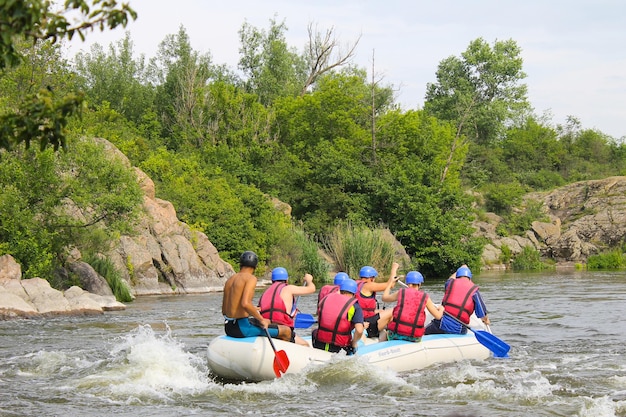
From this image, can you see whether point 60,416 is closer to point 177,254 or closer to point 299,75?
point 177,254

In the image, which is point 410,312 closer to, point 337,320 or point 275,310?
point 337,320

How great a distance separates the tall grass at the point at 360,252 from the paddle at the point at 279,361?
21283mm

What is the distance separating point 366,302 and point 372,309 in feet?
0.66

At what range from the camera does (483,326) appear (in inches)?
521

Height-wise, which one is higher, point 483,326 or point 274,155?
point 274,155

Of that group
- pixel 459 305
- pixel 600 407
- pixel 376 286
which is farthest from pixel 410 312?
pixel 600 407

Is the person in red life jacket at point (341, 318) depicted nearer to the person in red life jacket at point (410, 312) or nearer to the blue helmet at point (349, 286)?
the blue helmet at point (349, 286)

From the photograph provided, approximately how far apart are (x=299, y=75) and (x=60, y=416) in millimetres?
50801

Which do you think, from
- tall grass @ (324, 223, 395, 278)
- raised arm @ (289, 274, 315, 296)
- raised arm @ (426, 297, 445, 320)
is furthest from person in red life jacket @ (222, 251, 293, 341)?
tall grass @ (324, 223, 395, 278)

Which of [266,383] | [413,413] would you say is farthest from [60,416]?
[413,413]

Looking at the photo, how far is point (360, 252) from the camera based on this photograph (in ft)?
103

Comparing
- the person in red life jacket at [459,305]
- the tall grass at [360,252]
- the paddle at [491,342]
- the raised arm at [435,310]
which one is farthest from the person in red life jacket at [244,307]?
the tall grass at [360,252]

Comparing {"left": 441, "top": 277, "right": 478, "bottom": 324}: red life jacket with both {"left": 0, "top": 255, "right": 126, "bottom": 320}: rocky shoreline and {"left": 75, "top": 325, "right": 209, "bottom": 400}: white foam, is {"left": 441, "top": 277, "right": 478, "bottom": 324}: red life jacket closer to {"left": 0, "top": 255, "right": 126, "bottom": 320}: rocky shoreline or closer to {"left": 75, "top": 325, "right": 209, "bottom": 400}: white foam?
{"left": 75, "top": 325, "right": 209, "bottom": 400}: white foam

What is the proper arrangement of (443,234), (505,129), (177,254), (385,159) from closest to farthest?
(177,254) → (443,234) → (385,159) → (505,129)
